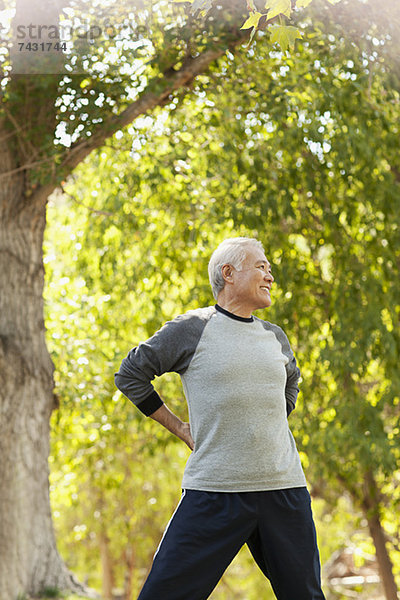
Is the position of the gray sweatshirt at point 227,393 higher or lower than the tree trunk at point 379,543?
higher

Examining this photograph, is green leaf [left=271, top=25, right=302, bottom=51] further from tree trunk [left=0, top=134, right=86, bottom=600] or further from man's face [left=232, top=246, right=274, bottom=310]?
tree trunk [left=0, top=134, right=86, bottom=600]

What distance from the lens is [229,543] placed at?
2475 millimetres

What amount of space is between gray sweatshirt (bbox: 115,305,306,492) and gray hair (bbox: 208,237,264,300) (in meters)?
0.13

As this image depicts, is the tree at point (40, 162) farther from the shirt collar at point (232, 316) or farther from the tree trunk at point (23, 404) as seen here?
the shirt collar at point (232, 316)

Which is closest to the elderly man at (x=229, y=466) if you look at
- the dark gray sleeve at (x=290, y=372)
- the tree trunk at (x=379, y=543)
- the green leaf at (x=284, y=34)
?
the dark gray sleeve at (x=290, y=372)

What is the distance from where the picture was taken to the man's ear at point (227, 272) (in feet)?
8.92

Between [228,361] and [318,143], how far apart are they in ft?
13.2

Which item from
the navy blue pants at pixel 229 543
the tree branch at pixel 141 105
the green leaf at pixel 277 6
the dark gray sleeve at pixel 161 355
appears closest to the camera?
the green leaf at pixel 277 6

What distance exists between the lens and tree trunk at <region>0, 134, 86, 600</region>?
518 cm

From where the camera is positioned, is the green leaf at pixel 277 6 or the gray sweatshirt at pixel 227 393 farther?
the gray sweatshirt at pixel 227 393

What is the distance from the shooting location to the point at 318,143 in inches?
242

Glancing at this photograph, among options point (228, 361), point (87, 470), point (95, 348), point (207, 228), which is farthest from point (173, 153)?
point (87, 470)

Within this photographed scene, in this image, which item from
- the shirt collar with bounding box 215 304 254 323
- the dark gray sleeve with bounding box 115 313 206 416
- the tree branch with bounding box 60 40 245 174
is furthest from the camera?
the tree branch with bounding box 60 40 245 174

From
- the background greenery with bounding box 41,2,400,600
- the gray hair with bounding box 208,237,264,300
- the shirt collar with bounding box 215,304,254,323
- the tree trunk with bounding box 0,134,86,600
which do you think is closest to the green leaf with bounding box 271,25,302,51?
the gray hair with bounding box 208,237,264,300
